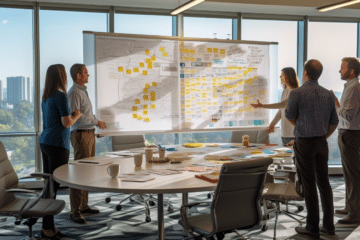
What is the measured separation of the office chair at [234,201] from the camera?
8.16ft

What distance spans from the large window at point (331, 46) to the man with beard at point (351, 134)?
9.17 feet

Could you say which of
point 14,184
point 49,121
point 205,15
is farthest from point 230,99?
point 14,184

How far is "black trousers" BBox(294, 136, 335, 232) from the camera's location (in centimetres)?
368

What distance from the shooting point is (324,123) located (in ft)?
12.1

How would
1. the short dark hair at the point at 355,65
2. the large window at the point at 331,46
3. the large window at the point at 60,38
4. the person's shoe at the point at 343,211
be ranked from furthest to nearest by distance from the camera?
the large window at the point at 331,46
the large window at the point at 60,38
the person's shoe at the point at 343,211
the short dark hair at the point at 355,65

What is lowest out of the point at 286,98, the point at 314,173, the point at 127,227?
the point at 127,227

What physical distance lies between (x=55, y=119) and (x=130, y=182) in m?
1.42

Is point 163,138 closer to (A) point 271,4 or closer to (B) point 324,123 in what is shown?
(A) point 271,4

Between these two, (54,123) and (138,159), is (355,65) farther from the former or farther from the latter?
(54,123)

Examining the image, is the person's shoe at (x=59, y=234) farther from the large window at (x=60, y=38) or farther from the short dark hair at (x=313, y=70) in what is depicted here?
the short dark hair at (x=313, y=70)

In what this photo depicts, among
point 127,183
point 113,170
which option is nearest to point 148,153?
point 113,170

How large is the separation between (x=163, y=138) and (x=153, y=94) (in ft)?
4.38

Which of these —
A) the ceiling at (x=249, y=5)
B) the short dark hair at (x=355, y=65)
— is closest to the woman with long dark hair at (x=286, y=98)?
the short dark hair at (x=355, y=65)

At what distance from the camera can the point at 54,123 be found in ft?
12.3
